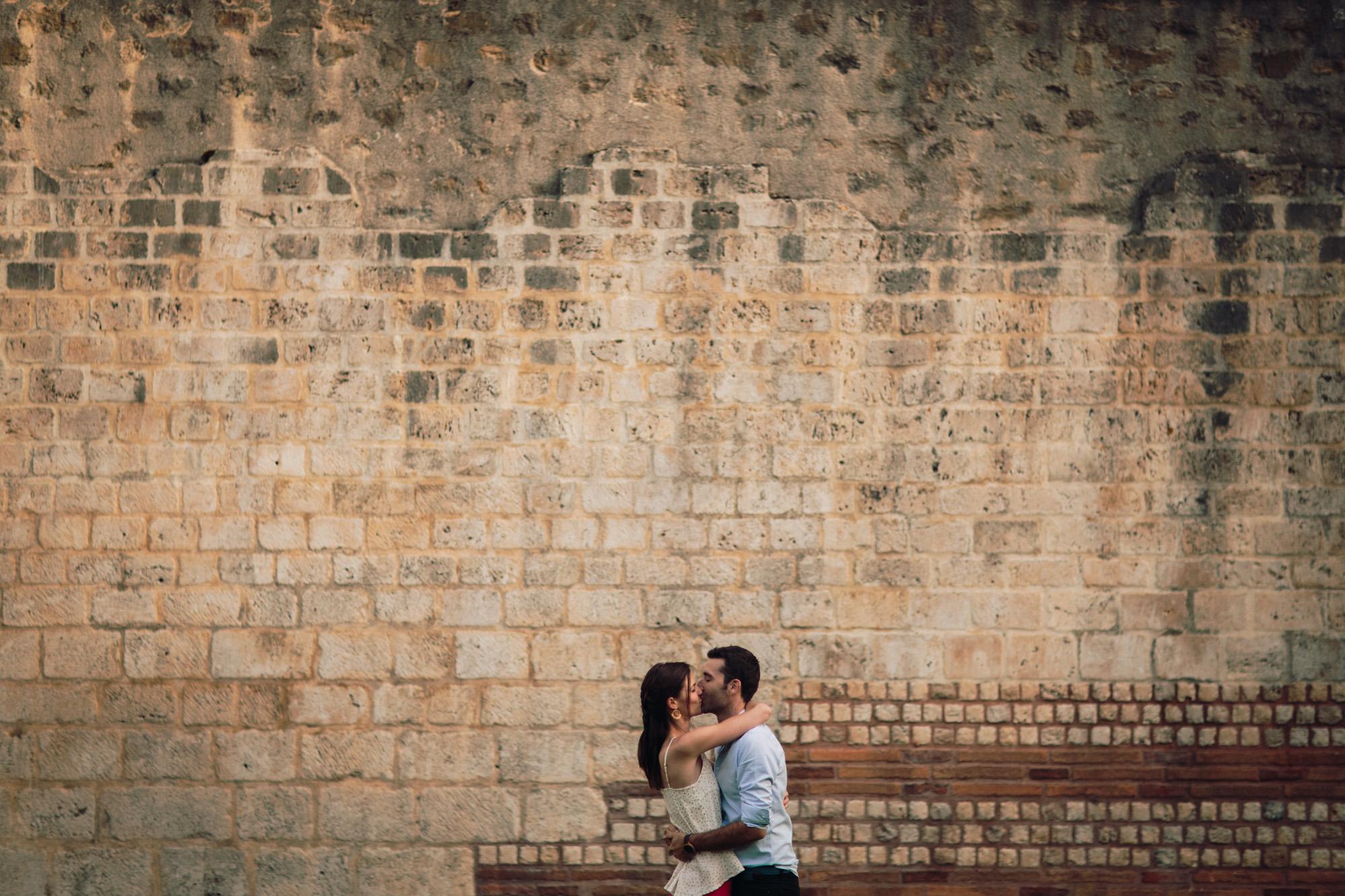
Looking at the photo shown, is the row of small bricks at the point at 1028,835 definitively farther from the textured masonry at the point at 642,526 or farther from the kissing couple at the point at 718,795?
the kissing couple at the point at 718,795

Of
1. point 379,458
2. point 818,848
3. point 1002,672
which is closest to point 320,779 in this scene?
point 379,458

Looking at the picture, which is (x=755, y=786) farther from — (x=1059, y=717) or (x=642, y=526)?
(x=1059, y=717)

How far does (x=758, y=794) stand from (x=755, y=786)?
3 cm

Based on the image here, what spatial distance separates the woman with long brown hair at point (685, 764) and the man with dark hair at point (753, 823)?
0.13 feet

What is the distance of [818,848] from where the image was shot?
571 cm

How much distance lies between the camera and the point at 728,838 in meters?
4.13

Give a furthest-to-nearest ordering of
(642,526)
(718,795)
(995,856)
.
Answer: (642,526), (995,856), (718,795)

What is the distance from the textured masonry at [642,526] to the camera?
18.8ft

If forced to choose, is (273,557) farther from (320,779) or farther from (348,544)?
(320,779)

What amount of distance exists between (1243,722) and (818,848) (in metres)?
2.09

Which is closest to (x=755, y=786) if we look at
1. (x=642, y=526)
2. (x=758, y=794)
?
(x=758, y=794)

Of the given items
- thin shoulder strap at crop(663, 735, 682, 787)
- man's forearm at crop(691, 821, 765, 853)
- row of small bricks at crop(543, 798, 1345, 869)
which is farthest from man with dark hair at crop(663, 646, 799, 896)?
row of small bricks at crop(543, 798, 1345, 869)

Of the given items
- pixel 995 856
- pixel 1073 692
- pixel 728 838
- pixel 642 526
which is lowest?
pixel 995 856

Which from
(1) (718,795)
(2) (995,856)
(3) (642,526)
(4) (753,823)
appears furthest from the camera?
(3) (642,526)
